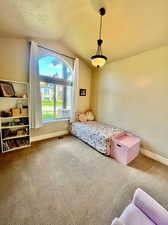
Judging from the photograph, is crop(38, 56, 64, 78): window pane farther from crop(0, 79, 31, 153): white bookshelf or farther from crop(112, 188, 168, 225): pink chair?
crop(112, 188, 168, 225): pink chair

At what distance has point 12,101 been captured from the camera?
9.40 ft

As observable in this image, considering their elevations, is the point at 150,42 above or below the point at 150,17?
below

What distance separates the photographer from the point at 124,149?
7.99 ft

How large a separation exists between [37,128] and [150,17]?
368 cm

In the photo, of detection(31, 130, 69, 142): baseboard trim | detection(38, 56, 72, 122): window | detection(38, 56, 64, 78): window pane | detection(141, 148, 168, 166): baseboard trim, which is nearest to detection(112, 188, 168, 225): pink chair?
detection(141, 148, 168, 166): baseboard trim

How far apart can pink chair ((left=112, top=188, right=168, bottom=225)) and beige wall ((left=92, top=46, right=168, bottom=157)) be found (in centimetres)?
200

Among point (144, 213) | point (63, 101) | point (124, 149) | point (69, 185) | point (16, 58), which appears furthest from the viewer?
point (63, 101)

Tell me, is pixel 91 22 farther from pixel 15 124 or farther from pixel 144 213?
pixel 144 213

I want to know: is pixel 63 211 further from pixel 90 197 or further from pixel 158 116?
pixel 158 116

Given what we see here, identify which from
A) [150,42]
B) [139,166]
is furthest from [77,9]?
[139,166]

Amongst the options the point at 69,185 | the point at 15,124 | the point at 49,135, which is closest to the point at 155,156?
the point at 69,185

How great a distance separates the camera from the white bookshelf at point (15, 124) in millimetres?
2691

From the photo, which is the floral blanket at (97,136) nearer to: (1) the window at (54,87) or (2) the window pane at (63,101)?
(2) the window pane at (63,101)

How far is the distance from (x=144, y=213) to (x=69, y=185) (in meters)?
1.15
